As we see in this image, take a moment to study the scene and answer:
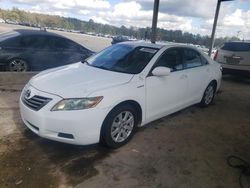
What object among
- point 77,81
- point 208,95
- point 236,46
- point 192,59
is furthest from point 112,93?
point 236,46

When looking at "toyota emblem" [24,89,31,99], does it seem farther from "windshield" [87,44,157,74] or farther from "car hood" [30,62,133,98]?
"windshield" [87,44,157,74]

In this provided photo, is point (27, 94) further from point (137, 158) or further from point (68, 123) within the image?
point (137, 158)

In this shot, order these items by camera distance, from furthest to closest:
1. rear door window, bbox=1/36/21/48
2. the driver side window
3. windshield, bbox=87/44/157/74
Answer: rear door window, bbox=1/36/21/48
the driver side window
windshield, bbox=87/44/157/74

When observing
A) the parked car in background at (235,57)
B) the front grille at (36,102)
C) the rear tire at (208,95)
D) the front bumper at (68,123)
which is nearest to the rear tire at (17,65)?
the front grille at (36,102)

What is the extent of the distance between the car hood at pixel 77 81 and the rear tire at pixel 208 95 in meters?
2.68

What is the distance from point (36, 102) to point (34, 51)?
4.65 m

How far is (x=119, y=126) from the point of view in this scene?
3.97 meters

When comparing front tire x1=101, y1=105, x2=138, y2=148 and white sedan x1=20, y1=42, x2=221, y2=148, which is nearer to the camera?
white sedan x1=20, y1=42, x2=221, y2=148

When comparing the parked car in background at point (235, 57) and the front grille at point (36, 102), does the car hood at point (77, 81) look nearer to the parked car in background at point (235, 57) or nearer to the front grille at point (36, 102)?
the front grille at point (36, 102)

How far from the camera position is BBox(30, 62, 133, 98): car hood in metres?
3.58

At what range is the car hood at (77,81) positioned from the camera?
11.7ft

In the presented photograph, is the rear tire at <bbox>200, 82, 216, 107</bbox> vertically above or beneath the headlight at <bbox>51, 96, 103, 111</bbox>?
beneath

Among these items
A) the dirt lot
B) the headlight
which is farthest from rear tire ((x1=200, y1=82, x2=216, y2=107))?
the headlight

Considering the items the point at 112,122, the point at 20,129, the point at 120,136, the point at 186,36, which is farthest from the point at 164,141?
the point at 186,36
